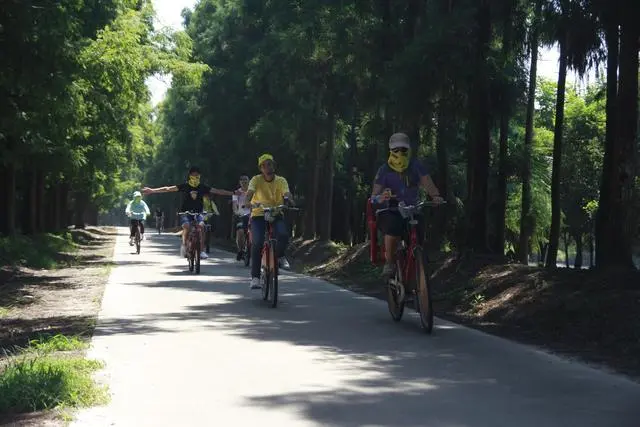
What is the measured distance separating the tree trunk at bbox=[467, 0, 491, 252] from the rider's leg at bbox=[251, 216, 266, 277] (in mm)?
5866

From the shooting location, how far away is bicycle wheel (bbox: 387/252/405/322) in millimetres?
10359

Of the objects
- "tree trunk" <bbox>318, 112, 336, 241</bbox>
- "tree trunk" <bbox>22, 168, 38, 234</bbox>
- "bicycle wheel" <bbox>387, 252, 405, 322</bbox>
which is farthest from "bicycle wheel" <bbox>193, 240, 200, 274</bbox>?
"tree trunk" <bbox>22, 168, 38, 234</bbox>

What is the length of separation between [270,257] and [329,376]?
5.40 m

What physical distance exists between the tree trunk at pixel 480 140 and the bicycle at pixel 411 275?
22.6ft

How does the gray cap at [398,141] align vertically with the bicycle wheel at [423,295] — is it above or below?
above

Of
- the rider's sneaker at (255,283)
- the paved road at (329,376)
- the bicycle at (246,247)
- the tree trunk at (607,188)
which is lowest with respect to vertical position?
the paved road at (329,376)

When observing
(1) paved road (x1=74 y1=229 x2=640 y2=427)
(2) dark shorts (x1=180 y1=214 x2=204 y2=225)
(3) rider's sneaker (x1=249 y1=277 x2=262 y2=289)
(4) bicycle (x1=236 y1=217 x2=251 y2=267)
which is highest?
(2) dark shorts (x1=180 y1=214 x2=204 y2=225)

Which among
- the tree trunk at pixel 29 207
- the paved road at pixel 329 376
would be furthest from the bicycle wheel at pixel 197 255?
the tree trunk at pixel 29 207

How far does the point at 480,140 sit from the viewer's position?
17.1 metres

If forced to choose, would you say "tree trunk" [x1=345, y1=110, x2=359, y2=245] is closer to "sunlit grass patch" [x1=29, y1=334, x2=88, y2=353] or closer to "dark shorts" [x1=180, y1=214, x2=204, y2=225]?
"dark shorts" [x1=180, y1=214, x2=204, y2=225]

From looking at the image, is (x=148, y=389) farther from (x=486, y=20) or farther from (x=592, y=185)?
(x=592, y=185)

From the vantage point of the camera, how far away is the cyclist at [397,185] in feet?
33.8

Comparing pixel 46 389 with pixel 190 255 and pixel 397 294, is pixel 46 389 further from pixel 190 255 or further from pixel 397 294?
pixel 190 255

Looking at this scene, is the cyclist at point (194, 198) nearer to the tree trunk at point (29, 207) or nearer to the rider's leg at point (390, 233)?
the rider's leg at point (390, 233)
